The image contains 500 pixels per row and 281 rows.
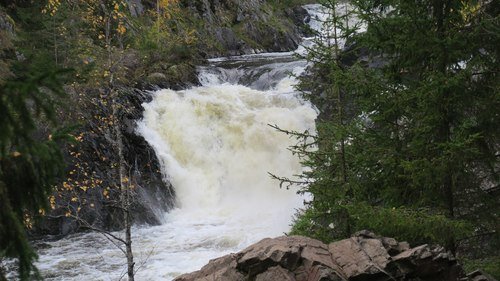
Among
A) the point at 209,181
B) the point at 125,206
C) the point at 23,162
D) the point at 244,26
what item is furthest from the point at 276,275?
the point at 244,26

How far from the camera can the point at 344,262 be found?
5.87 meters

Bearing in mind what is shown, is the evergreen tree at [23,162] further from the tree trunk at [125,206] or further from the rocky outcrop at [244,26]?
the rocky outcrop at [244,26]

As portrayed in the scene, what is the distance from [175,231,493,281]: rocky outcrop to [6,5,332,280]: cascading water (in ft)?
19.4

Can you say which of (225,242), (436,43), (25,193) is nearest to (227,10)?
(225,242)

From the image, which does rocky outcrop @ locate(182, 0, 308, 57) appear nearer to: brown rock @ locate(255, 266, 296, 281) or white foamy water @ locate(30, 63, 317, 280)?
white foamy water @ locate(30, 63, 317, 280)

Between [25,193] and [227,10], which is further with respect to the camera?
[227,10]

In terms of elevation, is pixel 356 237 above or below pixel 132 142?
below

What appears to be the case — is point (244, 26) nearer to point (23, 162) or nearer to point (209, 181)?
point (209, 181)

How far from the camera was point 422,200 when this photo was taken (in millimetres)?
6582

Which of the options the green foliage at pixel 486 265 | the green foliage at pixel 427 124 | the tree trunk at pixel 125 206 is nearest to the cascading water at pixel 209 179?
the tree trunk at pixel 125 206

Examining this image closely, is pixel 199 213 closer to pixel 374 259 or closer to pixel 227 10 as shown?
pixel 374 259

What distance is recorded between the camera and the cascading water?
485 inches

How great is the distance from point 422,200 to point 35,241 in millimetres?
11427

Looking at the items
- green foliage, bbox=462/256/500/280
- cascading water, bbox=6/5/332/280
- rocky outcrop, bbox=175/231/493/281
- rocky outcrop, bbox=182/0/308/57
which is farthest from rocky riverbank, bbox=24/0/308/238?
green foliage, bbox=462/256/500/280
